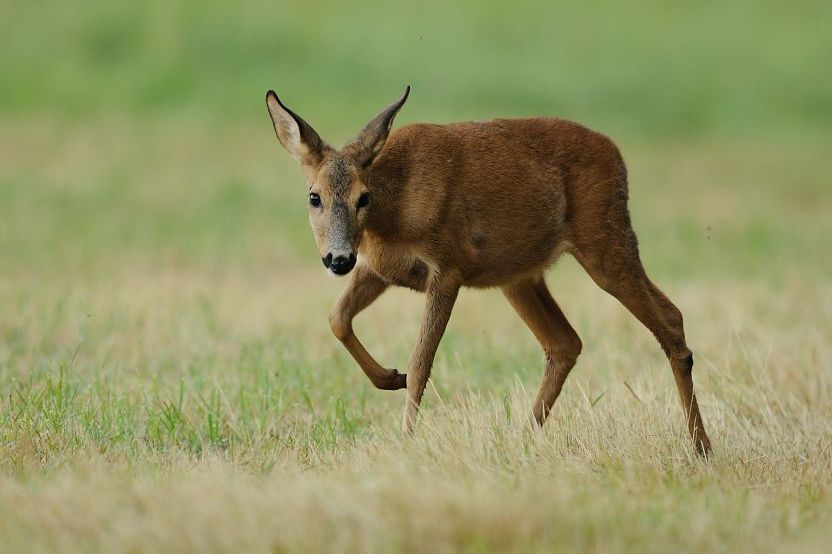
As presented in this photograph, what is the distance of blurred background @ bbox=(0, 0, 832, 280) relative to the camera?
18.2m

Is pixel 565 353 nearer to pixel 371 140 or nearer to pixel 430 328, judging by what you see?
pixel 430 328

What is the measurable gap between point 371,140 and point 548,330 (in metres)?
1.93

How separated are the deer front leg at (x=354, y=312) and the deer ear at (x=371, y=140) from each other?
776 millimetres

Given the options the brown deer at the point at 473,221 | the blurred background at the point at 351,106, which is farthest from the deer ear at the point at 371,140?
the blurred background at the point at 351,106

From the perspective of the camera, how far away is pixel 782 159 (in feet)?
86.8

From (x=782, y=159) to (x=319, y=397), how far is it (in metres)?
18.9

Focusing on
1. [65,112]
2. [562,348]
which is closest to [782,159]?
[65,112]

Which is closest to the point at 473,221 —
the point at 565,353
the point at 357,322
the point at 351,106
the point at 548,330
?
the point at 548,330

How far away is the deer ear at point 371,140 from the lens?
7.82 meters

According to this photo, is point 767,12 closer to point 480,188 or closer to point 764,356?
point 764,356

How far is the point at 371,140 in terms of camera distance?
784 centimetres

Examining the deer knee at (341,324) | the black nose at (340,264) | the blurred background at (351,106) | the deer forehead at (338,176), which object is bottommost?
the blurred background at (351,106)

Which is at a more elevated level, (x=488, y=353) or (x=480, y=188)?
(x=480, y=188)

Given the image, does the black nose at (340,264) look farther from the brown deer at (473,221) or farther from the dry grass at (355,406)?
the dry grass at (355,406)
